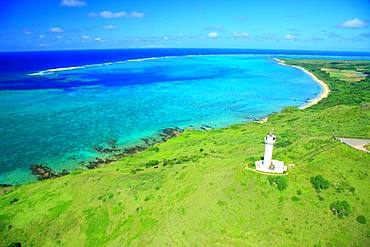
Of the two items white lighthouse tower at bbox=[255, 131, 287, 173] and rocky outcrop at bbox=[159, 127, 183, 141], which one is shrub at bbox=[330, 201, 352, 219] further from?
rocky outcrop at bbox=[159, 127, 183, 141]

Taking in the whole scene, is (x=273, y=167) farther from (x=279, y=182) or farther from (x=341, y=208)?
(x=341, y=208)

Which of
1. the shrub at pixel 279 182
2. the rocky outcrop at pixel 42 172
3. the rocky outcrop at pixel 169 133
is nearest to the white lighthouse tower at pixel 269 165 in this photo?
the shrub at pixel 279 182

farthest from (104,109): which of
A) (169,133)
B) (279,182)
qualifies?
(279,182)

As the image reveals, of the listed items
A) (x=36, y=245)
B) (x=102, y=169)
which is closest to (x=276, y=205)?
(x=36, y=245)

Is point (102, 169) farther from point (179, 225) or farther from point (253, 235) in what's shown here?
point (253, 235)

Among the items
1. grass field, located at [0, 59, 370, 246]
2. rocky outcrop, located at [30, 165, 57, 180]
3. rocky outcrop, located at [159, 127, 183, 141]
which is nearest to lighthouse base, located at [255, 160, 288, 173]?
grass field, located at [0, 59, 370, 246]

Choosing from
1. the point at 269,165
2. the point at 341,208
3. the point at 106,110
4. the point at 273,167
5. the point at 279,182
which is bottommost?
the point at 106,110

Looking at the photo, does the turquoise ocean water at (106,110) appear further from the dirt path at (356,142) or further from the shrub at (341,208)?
the shrub at (341,208)
